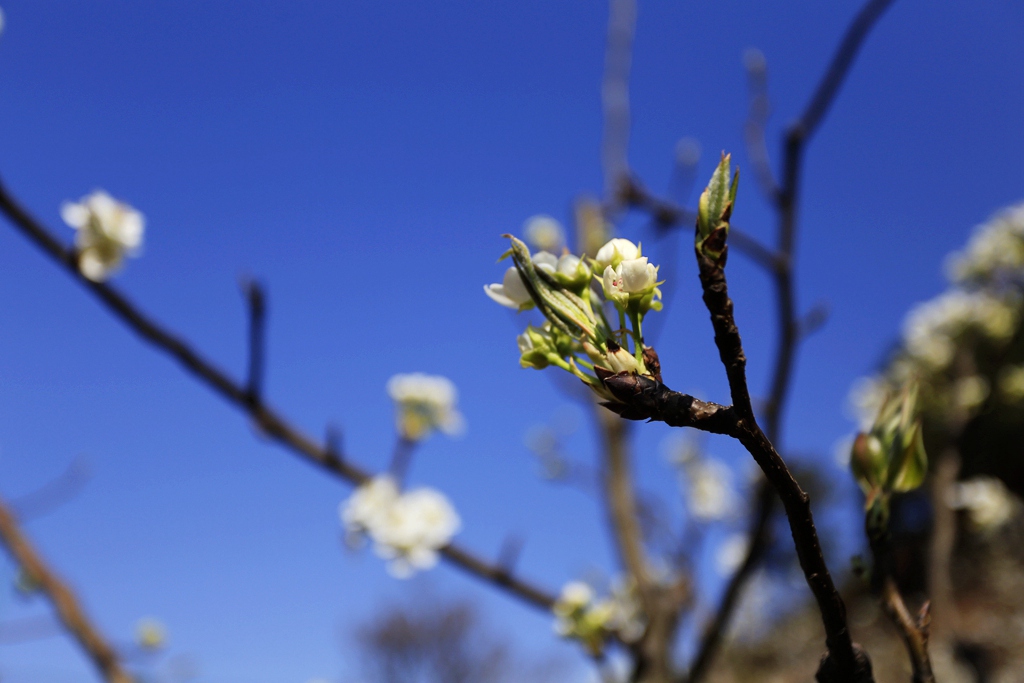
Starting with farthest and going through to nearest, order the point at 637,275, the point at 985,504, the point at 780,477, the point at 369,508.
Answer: the point at 985,504
the point at 369,508
the point at 637,275
the point at 780,477

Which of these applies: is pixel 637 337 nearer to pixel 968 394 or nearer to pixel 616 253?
pixel 616 253

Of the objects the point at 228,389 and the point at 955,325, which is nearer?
the point at 228,389

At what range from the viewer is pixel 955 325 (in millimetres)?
3768

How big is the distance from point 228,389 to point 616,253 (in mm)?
1176

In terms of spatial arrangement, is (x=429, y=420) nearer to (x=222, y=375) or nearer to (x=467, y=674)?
(x=222, y=375)

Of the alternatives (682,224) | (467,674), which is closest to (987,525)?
(682,224)

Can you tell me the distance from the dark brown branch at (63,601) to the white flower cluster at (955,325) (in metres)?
3.76

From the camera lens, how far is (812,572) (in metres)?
0.42

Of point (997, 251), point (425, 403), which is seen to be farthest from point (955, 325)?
point (425, 403)

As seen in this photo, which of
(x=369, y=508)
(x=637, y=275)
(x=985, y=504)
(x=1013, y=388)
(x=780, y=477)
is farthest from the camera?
(x=985, y=504)

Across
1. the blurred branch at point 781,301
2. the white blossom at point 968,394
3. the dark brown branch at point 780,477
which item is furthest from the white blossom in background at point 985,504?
the dark brown branch at point 780,477

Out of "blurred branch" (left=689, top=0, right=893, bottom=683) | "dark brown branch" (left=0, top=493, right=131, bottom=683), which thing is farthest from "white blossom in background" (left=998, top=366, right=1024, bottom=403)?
"dark brown branch" (left=0, top=493, right=131, bottom=683)

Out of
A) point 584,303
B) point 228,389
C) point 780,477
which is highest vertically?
point 228,389

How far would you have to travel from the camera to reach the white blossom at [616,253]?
0.53 m
